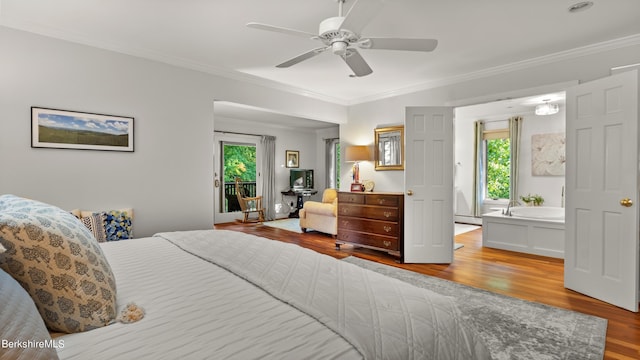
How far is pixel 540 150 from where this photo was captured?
6555 mm

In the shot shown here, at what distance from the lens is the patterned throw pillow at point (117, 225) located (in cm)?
305

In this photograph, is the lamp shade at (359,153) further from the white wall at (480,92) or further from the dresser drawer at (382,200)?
the dresser drawer at (382,200)

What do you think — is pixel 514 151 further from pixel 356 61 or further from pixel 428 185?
pixel 356 61

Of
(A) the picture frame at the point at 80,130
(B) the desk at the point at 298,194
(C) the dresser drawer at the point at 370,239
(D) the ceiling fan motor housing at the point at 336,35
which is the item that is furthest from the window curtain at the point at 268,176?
(D) the ceiling fan motor housing at the point at 336,35

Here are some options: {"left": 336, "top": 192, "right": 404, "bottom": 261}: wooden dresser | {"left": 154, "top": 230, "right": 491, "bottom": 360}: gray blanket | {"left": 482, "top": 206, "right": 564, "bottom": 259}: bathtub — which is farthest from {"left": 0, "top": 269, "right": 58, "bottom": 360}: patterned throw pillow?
{"left": 482, "top": 206, "right": 564, "bottom": 259}: bathtub

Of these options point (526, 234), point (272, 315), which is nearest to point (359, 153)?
point (526, 234)

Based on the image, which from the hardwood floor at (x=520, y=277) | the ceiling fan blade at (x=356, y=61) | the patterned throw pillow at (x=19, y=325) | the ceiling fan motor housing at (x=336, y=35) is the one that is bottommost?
the hardwood floor at (x=520, y=277)

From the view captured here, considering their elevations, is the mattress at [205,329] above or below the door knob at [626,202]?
below

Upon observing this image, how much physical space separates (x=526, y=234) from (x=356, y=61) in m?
3.88

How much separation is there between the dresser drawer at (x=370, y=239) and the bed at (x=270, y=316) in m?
2.91

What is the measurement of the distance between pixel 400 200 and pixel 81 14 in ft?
13.0

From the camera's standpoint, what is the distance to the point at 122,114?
10.7 ft

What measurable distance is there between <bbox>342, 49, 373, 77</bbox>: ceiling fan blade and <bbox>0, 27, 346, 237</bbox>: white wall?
2000mm

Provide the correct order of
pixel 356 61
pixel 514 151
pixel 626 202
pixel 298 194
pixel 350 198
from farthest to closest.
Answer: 1. pixel 298 194
2. pixel 514 151
3. pixel 350 198
4. pixel 626 202
5. pixel 356 61
